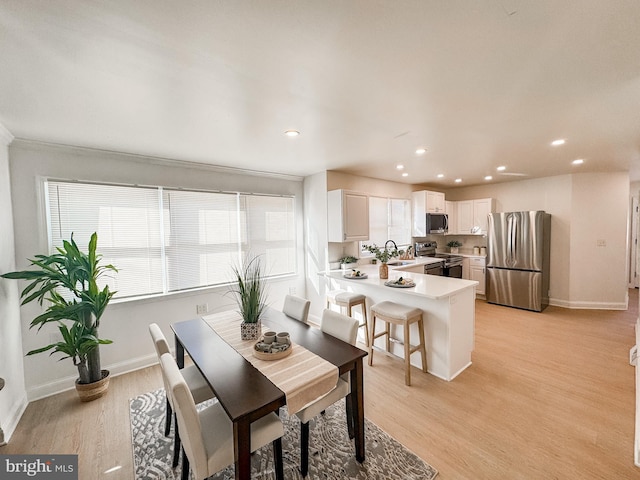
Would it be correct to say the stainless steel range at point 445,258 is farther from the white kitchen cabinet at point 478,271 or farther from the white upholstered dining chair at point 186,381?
the white upholstered dining chair at point 186,381

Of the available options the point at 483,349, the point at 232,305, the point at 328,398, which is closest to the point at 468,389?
the point at 483,349

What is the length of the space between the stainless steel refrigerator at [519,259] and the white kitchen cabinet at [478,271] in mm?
353

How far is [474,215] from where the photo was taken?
5926mm

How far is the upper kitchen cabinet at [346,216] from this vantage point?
154 inches

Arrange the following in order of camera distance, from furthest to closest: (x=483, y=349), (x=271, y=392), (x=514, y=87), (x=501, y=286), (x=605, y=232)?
(x=501, y=286) < (x=605, y=232) < (x=483, y=349) < (x=514, y=87) < (x=271, y=392)

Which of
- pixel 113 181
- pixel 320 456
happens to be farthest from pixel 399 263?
pixel 113 181

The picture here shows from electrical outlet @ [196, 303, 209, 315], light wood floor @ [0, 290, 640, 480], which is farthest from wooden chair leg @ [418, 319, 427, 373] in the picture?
electrical outlet @ [196, 303, 209, 315]

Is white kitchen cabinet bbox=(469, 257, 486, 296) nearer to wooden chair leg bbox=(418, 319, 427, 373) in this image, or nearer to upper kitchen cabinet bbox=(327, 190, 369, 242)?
upper kitchen cabinet bbox=(327, 190, 369, 242)

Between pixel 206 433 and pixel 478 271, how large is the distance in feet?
19.6

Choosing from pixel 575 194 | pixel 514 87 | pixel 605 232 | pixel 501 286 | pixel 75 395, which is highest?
pixel 514 87

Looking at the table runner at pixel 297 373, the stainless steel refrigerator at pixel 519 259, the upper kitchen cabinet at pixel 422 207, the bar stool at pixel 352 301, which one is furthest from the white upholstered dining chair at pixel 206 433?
the stainless steel refrigerator at pixel 519 259

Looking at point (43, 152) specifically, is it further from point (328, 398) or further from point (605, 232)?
point (605, 232)

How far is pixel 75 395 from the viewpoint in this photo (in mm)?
2611

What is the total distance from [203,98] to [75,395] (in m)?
3.13
